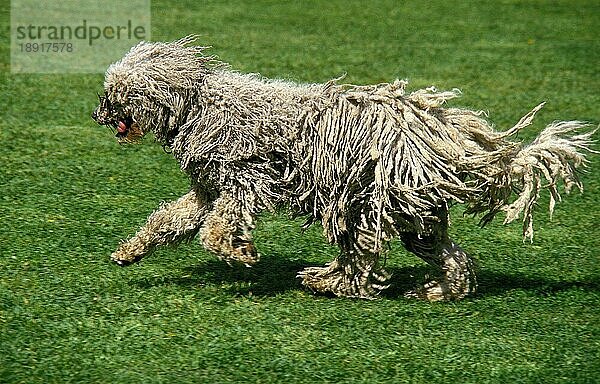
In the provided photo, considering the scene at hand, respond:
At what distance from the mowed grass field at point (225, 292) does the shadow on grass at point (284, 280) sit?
18mm

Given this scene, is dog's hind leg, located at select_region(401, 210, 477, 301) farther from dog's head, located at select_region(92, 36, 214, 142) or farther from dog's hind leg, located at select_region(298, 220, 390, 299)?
dog's head, located at select_region(92, 36, 214, 142)

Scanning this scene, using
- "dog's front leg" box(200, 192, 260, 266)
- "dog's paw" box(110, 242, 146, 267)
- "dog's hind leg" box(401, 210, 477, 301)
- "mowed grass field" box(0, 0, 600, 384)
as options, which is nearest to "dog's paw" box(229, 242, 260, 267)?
"dog's front leg" box(200, 192, 260, 266)

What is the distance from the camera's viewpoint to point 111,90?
6207mm

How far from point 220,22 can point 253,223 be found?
30.0 feet

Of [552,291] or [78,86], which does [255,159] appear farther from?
[78,86]

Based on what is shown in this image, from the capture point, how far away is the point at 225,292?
20.6 feet

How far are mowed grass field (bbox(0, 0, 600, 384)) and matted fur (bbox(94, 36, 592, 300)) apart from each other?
1.06ft

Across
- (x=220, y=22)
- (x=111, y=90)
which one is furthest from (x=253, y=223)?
(x=220, y=22)

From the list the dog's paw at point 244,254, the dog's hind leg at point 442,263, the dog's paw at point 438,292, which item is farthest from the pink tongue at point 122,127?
the dog's paw at point 438,292

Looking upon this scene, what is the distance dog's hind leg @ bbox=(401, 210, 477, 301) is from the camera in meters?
6.17

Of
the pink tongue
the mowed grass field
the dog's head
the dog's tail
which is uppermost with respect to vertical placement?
the dog's head

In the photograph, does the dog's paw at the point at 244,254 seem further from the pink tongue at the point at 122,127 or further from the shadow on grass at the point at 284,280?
the pink tongue at the point at 122,127

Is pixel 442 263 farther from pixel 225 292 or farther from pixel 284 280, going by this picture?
pixel 225 292

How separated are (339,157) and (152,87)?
3.64 ft
